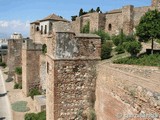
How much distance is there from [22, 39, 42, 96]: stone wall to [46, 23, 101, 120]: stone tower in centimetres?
1047

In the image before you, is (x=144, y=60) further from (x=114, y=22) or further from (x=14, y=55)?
(x=14, y=55)

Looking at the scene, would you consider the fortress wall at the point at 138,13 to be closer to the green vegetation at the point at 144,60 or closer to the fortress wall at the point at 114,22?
the fortress wall at the point at 114,22

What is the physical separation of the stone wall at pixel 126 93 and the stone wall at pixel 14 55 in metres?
Result: 19.9

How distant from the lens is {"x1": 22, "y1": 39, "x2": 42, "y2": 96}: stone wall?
17.2 meters

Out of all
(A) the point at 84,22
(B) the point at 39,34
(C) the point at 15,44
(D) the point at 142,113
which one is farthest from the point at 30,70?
(A) the point at 84,22

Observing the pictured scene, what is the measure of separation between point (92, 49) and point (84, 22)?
92.7 feet

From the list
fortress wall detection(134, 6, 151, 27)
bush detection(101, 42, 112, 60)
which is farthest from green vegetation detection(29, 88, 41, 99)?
fortress wall detection(134, 6, 151, 27)

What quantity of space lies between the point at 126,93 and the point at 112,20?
2553cm

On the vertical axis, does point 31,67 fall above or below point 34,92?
above

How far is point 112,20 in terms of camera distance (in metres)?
29.8

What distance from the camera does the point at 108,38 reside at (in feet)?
90.7

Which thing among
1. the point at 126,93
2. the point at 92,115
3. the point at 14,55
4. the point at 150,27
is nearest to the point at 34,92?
the point at 150,27

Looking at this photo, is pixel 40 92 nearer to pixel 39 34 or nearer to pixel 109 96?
pixel 109 96

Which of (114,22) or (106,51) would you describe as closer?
(106,51)
